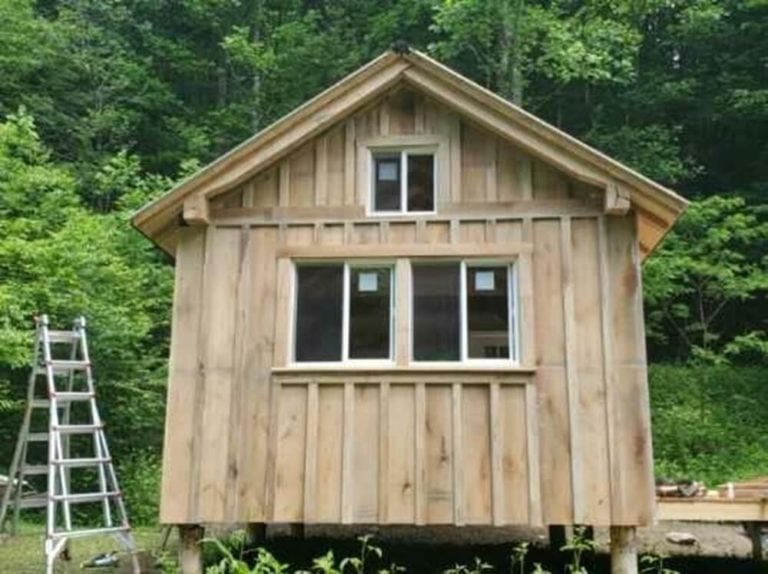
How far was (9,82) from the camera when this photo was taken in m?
18.8

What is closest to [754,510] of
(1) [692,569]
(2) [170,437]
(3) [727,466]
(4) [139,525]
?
(1) [692,569]

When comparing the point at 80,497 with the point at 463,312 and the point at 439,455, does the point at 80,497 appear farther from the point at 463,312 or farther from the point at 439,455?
the point at 463,312

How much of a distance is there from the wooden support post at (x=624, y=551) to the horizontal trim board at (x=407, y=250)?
2671mm

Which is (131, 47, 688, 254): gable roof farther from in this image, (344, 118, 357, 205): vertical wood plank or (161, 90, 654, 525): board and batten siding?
(161, 90, 654, 525): board and batten siding

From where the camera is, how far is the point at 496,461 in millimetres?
7223

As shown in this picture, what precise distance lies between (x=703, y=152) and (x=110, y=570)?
18.0 meters

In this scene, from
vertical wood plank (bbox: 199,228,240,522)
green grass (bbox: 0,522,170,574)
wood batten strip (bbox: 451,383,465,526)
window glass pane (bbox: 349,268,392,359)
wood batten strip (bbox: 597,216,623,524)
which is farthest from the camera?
green grass (bbox: 0,522,170,574)

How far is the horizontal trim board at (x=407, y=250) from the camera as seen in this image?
7586 millimetres

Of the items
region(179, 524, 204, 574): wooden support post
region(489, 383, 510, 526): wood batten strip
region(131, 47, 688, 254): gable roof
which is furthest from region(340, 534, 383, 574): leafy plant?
region(131, 47, 688, 254): gable roof

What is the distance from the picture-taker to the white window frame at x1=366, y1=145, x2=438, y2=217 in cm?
787

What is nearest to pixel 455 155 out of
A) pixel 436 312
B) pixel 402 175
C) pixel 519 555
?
pixel 402 175

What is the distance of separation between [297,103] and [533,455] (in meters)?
16.3

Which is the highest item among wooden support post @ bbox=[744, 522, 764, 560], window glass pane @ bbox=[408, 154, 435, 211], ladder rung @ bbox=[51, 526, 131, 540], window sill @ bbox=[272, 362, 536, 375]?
window glass pane @ bbox=[408, 154, 435, 211]

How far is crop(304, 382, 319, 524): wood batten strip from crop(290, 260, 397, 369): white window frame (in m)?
0.30
